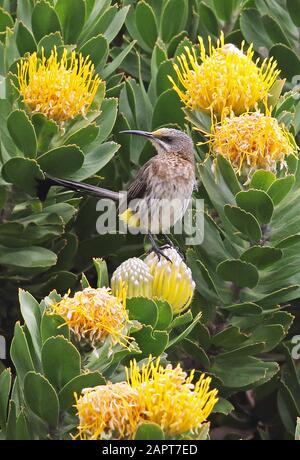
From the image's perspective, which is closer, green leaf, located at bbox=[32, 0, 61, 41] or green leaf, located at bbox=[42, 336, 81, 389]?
green leaf, located at bbox=[42, 336, 81, 389]

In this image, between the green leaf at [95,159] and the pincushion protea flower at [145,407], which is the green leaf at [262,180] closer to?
the green leaf at [95,159]

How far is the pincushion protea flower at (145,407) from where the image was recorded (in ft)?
7.06

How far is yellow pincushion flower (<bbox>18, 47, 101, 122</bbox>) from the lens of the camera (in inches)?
119

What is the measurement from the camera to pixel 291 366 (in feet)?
10.9

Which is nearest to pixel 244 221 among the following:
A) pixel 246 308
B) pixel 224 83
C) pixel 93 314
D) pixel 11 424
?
pixel 246 308

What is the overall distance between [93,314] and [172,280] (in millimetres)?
330

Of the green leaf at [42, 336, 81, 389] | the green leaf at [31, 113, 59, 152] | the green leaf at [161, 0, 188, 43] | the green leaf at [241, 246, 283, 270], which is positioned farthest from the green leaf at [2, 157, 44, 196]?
the green leaf at [161, 0, 188, 43]

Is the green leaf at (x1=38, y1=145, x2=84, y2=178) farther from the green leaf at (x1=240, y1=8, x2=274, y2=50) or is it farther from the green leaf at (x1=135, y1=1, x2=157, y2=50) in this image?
the green leaf at (x1=240, y1=8, x2=274, y2=50)

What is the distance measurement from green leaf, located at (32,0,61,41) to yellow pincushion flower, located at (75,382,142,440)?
1450mm

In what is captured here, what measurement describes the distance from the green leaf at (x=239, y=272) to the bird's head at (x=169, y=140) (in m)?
0.53

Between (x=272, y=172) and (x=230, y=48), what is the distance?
463 millimetres

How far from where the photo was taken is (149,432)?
2080mm
